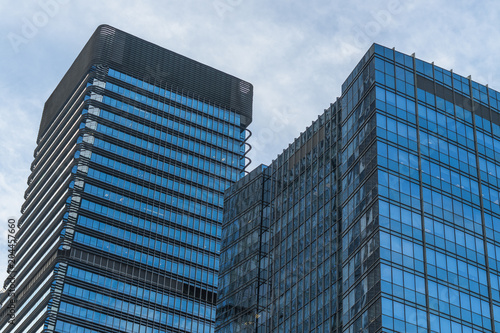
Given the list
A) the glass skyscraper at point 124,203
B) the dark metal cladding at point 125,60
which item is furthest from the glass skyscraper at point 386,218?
the dark metal cladding at point 125,60

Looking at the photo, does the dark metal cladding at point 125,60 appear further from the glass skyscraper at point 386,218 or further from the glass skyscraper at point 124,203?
the glass skyscraper at point 386,218

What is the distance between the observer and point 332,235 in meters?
95.1

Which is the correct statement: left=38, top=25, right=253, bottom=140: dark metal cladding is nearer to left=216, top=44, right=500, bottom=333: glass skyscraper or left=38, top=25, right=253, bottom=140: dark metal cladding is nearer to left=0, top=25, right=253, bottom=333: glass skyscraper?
left=0, top=25, right=253, bottom=333: glass skyscraper

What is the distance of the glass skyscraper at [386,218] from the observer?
83625mm

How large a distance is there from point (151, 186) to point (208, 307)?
26607mm

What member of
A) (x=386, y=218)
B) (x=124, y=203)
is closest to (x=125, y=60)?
(x=124, y=203)

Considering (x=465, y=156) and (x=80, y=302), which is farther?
(x=80, y=302)

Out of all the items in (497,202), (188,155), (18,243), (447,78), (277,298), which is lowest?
(277,298)

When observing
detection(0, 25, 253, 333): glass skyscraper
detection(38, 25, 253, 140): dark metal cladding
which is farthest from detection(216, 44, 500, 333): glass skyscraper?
detection(38, 25, 253, 140): dark metal cladding

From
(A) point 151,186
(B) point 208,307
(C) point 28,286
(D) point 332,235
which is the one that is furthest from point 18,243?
(D) point 332,235

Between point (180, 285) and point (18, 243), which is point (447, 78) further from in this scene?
point (18, 243)

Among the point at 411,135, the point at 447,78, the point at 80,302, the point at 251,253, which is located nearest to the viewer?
the point at 411,135

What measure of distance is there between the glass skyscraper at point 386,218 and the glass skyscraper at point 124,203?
55.7m

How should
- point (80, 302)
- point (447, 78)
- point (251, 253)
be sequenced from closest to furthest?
point (447, 78)
point (251, 253)
point (80, 302)
